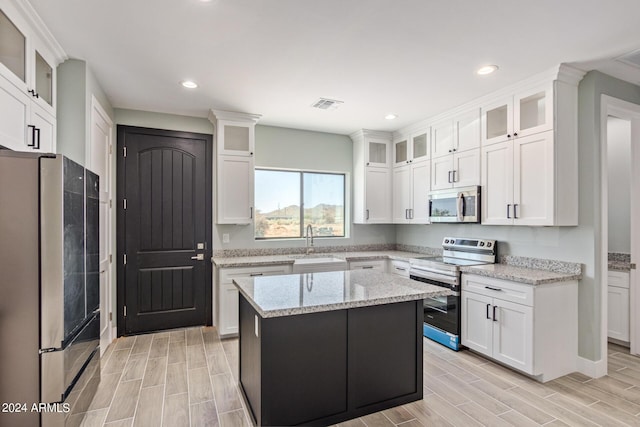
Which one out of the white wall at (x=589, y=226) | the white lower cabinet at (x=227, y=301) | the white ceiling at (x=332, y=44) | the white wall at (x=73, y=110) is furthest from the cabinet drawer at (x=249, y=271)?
the white wall at (x=589, y=226)

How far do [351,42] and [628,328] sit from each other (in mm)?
4109

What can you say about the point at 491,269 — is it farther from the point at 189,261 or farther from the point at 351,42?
the point at 189,261

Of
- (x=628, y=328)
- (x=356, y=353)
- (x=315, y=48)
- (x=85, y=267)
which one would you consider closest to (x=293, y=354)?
(x=356, y=353)

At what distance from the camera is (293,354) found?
2.13 metres

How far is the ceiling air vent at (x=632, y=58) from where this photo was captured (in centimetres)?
266

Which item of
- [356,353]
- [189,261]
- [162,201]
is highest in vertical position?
[162,201]

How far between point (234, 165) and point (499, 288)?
3278mm

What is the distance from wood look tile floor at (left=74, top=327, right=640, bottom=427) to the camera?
7.64 ft

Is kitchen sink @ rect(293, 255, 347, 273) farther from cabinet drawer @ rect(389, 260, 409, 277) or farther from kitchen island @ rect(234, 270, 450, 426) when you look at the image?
kitchen island @ rect(234, 270, 450, 426)

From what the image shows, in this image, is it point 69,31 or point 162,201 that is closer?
point 69,31

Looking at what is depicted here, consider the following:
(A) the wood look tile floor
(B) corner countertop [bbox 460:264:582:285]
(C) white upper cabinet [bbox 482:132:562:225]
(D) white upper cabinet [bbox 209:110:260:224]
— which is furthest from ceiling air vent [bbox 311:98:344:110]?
(A) the wood look tile floor

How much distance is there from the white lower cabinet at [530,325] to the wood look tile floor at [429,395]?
141 millimetres

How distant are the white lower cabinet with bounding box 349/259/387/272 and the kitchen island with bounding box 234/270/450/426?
1867mm

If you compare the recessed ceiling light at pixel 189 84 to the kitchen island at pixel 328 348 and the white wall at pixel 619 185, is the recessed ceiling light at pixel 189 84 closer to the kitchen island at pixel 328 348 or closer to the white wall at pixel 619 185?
the kitchen island at pixel 328 348
